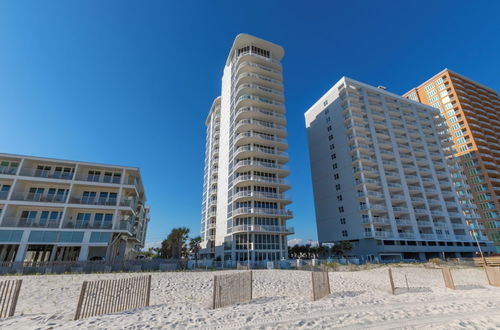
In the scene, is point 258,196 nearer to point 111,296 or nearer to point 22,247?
point 111,296

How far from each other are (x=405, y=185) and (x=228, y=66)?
152 ft

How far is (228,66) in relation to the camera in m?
51.6

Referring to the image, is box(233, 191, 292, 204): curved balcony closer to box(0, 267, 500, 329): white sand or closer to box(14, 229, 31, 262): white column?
box(0, 267, 500, 329): white sand

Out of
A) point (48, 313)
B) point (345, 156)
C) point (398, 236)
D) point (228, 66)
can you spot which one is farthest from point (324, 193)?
point (48, 313)

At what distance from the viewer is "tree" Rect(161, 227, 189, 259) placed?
3908 cm

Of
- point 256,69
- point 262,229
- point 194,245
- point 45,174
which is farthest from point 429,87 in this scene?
point 45,174

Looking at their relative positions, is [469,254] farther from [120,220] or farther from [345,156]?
[120,220]

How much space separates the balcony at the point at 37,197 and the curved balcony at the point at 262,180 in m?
23.3

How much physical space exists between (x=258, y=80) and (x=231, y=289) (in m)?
39.6

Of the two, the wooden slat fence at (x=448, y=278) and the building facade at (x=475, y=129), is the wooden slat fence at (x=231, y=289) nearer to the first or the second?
the wooden slat fence at (x=448, y=278)

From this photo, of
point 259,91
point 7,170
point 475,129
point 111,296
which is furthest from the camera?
point 475,129

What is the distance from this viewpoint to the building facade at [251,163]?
1350 inches

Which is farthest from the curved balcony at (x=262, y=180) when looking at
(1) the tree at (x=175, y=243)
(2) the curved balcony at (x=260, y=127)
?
(1) the tree at (x=175, y=243)

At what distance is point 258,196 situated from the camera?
3506 cm
